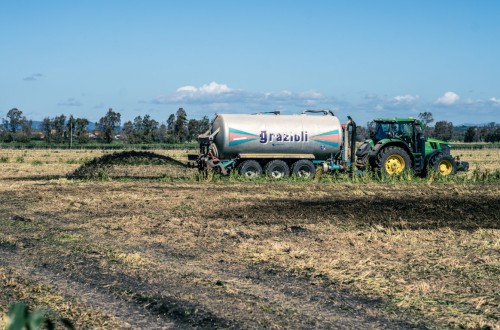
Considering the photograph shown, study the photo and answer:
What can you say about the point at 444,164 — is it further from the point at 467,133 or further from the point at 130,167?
the point at 467,133

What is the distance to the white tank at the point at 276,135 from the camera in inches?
938

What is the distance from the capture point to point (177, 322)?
6555mm

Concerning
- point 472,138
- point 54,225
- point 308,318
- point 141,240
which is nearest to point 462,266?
point 308,318

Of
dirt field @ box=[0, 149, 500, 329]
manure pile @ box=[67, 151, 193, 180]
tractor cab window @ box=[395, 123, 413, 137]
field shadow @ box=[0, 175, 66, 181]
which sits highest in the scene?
tractor cab window @ box=[395, 123, 413, 137]

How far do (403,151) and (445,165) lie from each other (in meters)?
1.92

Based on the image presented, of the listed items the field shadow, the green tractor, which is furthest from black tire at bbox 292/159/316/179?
the field shadow

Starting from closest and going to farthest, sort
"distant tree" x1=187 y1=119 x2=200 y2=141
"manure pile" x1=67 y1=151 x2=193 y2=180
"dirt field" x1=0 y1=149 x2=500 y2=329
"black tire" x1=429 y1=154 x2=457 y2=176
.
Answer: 1. "dirt field" x1=0 y1=149 x2=500 y2=329
2. "black tire" x1=429 y1=154 x2=457 y2=176
3. "manure pile" x1=67 y1=151 x2=193 y2=180
4. "distant tree" x1=187 y1=119 x2=200 y2=141

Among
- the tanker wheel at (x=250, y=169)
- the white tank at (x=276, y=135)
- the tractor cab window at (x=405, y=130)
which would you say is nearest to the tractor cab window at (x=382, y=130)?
the tractor cab window at (x=405, y=130)

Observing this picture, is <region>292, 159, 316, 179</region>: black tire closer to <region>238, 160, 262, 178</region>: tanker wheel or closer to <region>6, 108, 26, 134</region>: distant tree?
<region>238, 160, 262, 178</region>: tanker wheel

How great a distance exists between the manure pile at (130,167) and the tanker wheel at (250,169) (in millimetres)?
2579

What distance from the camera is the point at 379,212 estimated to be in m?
15.4

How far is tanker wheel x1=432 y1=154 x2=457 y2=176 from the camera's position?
24078 mm

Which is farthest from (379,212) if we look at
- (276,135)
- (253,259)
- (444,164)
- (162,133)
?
(162,133)

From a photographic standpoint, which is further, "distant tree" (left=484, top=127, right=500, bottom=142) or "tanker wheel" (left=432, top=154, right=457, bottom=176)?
"distant tree" (left=484, top=127, right=500, bottom=142)
